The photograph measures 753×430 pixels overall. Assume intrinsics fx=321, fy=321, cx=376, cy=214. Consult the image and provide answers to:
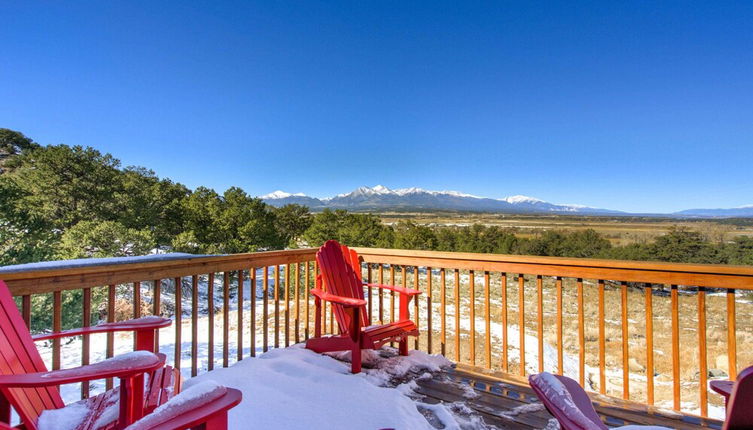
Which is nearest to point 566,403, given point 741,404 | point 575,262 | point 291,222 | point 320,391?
point 741,404

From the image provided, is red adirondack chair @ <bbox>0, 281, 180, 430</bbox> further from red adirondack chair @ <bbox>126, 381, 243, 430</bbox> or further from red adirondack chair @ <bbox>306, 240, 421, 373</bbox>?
red adirondack chair @ <bbox>306, 240, 421, 373</bbox>

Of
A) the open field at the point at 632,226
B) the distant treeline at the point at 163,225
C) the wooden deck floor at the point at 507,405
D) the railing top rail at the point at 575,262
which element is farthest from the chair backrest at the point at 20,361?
the open field at the point at 632,226

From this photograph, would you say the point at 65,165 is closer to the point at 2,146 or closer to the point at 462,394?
the point at 2,146

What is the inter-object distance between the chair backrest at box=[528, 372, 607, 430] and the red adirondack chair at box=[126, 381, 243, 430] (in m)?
0.68

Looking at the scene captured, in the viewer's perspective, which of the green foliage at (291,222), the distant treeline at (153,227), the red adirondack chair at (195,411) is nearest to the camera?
the red adirondack chair at (195,411)

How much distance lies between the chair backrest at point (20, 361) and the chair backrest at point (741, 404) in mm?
1857

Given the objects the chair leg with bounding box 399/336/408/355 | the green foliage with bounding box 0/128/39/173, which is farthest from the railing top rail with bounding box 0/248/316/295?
the green foliage with bounding box 0/128/39/173

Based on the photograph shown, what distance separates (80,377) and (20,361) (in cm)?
61

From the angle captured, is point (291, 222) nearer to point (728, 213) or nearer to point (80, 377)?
point (80, 377)

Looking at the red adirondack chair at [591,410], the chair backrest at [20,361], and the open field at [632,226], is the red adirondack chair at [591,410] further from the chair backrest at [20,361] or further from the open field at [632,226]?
the open field at [632,226]

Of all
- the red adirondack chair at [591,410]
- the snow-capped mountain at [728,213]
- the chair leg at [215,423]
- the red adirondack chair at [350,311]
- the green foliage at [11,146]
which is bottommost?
the red adirondack chair at [350,311]

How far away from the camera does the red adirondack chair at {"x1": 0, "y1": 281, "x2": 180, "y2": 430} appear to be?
0.83m

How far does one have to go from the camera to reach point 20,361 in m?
1.14

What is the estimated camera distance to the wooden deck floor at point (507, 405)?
1.80 meters
